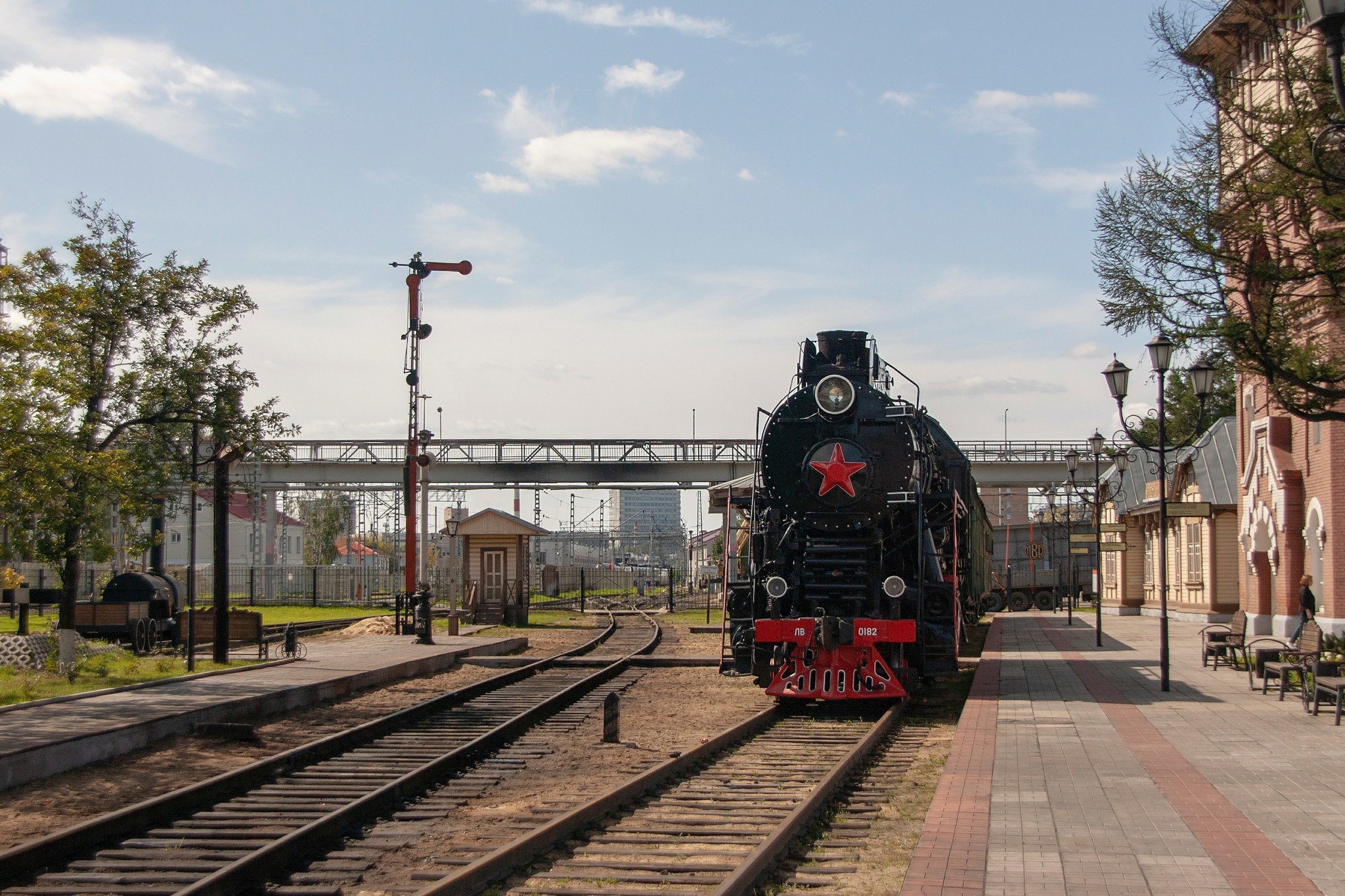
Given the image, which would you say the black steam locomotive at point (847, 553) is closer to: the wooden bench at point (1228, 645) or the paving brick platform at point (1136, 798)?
the paving brick platform at point (1136, 798)

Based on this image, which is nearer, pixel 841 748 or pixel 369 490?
pixel 841 748

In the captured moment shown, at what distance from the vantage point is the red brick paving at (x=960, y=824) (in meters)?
5.80

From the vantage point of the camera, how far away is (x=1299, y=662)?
13984 mm

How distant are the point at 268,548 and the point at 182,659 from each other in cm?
8064

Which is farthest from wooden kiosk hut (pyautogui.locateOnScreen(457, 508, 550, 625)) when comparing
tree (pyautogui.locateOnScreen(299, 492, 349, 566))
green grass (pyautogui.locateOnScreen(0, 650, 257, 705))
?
tree (pyautogui.locateOnScreen(299, 492, 349, 566))

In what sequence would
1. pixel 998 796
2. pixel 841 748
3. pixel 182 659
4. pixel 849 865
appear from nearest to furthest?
pixel 849 865 < pixel 998 796 < pixel 841 748 < pixel 182 659

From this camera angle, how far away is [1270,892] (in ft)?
18.5

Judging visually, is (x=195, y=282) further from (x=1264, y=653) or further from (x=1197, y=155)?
(x=1264, y=653)

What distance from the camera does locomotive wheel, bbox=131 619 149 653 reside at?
70.6ft

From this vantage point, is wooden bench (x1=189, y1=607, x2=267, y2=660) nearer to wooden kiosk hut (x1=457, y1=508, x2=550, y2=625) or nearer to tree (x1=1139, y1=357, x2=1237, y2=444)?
wooden kiosk hut (x1=457, y1=508, x2=550, y2=625)

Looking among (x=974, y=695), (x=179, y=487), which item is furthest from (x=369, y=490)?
(x=974, y=695)

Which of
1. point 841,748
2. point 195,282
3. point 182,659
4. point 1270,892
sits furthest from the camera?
point 182,659

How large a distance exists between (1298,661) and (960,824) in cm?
901

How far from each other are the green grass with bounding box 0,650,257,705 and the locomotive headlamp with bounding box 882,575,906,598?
9355mm
